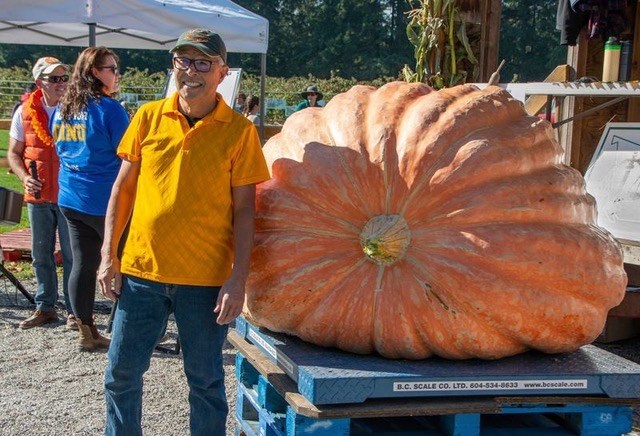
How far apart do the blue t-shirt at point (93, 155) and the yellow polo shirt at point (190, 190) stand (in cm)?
241

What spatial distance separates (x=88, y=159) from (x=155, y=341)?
257cm

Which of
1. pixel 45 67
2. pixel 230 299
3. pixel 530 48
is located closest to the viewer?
pixel 230 299

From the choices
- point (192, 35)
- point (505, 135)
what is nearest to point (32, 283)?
point (192, 35)

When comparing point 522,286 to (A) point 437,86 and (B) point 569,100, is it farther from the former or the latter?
(B) point 569,100

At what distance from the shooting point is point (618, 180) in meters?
5.62

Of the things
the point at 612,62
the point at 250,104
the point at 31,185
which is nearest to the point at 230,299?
the point at 31,185

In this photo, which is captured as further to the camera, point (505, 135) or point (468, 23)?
point (468, 23)

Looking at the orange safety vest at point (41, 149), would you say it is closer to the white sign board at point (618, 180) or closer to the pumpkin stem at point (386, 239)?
the white sign board at point (618, 180)

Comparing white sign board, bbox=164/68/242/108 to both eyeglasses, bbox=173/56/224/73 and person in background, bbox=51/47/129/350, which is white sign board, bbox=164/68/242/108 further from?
eyeglasses, bbox=173/56/224/73

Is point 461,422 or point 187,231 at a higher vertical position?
point 187,231

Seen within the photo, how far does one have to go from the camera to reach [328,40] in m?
55.5

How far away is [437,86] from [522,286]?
6.16 ft

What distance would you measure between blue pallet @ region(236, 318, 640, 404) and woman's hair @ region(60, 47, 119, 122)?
3030mm

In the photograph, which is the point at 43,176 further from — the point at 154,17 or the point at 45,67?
the point at 154,17
